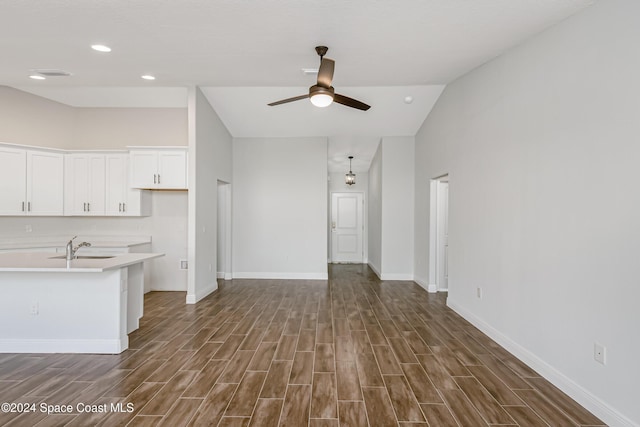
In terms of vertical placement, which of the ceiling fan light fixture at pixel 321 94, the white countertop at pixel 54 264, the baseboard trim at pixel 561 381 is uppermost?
the ceiling fan light fixture at pixel 321 94

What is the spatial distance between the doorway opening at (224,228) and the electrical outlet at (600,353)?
563 centimetres

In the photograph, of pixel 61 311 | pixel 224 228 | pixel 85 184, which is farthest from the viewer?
pixel 224 228

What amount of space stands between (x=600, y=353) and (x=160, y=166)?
535cm

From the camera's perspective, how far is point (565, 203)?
2.44m

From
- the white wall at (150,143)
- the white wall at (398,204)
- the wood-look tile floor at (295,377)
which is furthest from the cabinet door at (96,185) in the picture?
the white wall at (398,204)

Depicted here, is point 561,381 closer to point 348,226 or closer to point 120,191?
point 120,191

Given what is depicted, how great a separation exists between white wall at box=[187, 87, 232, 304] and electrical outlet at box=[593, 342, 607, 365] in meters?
4.48

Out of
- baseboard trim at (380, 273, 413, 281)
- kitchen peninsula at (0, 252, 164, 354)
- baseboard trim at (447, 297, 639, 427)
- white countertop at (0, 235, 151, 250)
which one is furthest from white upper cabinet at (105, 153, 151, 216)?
baseboard trim at (447, 297, 639, 427)

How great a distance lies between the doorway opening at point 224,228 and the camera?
6.38 metres

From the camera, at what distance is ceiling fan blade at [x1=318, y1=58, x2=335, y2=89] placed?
2.92 m

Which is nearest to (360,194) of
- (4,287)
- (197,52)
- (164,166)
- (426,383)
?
(164,166)

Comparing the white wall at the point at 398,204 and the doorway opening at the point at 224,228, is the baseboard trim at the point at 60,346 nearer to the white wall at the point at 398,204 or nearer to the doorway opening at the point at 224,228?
the doorway opening at the point at 224,228

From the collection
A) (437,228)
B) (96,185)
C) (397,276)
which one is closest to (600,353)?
(437,228)

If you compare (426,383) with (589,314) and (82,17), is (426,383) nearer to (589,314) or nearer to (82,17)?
(589,314)
